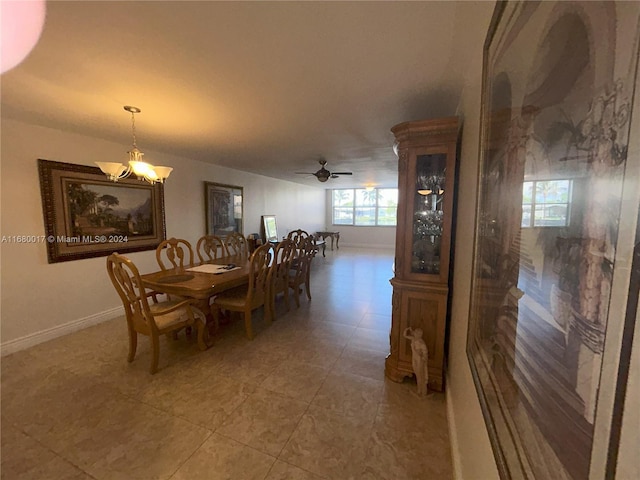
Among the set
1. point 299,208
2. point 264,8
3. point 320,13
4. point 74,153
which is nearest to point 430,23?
point 320,13

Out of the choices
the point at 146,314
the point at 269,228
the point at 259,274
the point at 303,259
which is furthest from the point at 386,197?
the point at 146,314

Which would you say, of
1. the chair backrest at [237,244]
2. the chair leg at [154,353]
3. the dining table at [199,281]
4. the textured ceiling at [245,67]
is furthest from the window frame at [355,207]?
the chair leg at [154,353]

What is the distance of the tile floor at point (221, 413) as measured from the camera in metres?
1.51

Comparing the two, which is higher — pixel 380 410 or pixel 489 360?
pixel 489 360

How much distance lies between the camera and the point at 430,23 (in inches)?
51.4

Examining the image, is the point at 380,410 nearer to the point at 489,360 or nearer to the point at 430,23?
the point at 489,360

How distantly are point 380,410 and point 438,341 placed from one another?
2.22ft

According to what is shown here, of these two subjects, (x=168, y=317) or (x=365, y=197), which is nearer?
(x=168, y=317)

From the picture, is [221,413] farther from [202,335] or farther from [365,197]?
[365,197]

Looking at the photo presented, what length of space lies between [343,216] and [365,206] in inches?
37.1

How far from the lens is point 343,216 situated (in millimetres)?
10266

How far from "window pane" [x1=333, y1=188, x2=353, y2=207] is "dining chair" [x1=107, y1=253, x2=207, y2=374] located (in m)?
8.13

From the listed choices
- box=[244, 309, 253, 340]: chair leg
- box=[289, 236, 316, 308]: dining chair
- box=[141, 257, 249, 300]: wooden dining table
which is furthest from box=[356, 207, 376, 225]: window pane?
box=[244, 309, 253, 340]: chair leg

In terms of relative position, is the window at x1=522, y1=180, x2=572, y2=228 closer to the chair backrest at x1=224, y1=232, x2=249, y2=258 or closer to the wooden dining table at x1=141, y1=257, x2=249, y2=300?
the wooden dining table at x1=141, y1=257, x2=249, y2=300
